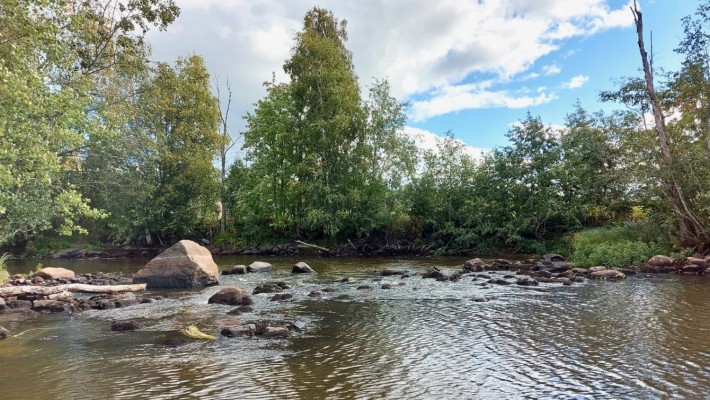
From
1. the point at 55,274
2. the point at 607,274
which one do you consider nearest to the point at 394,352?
the point at 607,274

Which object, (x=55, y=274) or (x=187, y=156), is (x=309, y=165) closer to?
(x=187, y=156)

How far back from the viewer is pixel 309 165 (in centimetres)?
4094

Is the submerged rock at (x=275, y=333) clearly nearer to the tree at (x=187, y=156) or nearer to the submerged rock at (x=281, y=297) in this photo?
the submerged rock at (x=281, y=297)

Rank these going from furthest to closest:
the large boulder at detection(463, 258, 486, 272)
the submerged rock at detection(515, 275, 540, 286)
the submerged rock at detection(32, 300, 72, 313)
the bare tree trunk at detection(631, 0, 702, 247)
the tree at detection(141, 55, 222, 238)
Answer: the tree at detection(141, 55, 222, 238) → the large boulder at detection(463, 258, 486, 272) → the bare tree trunk at detection(631, 0, 702, 247) → the submerged rock at detection(515, 275, 540, 286) → the submerged rock at detection(32, 300, 72, 313)

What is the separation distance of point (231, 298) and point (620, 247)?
20344 millimetres

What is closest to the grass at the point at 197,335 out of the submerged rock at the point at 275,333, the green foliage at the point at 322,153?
the submerged rock at the point at 275,333

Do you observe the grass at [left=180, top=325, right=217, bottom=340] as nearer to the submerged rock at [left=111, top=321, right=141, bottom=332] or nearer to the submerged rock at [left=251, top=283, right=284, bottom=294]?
the submerged rock at [left=111, top=321, right=141, bottom=332]

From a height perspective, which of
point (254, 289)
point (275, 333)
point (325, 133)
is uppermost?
point (325, 133)

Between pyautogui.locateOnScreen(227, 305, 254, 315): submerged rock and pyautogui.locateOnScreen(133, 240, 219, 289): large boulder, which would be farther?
pyautogui.locateOnScreen(133, 240, 219, 289): large boulder

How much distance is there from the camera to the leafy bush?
23172mm

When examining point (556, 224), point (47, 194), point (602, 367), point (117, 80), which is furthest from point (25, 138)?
point (556, 224)

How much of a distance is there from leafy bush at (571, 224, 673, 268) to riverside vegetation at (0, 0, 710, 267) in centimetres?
9

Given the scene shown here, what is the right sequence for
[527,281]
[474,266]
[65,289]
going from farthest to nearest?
[474,266] < [527,281] < [65,289]

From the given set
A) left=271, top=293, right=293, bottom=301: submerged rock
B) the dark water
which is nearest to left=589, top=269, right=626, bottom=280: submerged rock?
the dark water
